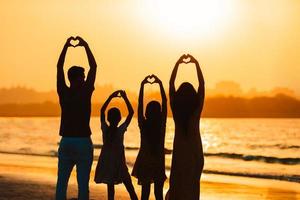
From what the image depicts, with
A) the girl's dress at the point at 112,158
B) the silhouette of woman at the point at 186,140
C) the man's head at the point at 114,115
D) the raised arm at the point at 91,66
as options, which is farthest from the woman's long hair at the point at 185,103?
the girl's dress at the point at 112,158

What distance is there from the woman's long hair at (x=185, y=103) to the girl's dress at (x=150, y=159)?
2.32 metres

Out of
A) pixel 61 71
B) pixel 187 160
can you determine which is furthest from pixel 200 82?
pixel 61 71

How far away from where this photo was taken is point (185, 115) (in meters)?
7.79

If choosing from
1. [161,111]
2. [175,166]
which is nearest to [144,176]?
[161,111]

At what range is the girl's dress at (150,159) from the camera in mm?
10172

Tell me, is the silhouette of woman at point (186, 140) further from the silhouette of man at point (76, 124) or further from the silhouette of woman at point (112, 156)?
the silhouette of woman at point (112, 156)

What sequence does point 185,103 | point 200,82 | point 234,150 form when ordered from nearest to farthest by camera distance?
point 185,103
point 200,82
point 234,150

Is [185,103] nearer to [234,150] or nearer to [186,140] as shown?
[186,140]

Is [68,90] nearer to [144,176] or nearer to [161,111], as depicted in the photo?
[161,111]

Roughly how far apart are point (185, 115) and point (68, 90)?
62.3 inches

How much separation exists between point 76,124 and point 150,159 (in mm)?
2644

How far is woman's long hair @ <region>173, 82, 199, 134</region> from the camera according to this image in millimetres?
7785

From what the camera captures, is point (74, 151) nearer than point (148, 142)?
Yes

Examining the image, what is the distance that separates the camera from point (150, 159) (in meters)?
10.4
